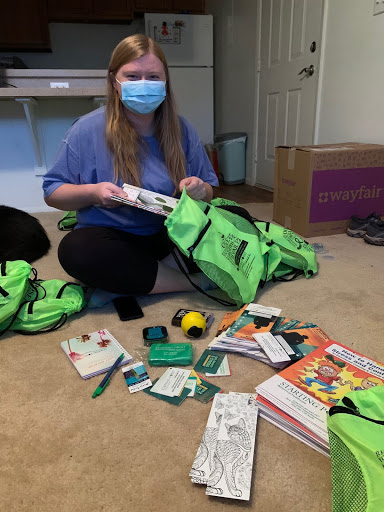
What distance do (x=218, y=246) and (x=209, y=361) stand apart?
0.36 m

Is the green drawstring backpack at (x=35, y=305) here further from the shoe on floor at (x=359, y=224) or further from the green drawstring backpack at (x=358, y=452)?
the shoe on floor at (x=359, y=224)

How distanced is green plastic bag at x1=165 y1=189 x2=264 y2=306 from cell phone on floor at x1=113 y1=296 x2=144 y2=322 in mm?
238

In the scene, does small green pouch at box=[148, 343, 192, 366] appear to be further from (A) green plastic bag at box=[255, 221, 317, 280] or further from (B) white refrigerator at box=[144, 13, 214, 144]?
(B) white refrigerator at box=[144, 13, 214, 144]

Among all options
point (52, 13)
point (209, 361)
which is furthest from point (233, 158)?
point (209, 361)

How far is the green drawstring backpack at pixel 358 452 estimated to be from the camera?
1.66 feet

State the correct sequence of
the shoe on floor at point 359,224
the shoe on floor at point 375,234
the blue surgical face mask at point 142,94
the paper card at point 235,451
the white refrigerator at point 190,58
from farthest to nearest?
1. the white refrigerator at point 190,58
2. the shoe on floor at point 359,224
3. the shoe on floor at point 375,234
4. the blue surgical face mask at point 142,94
5. the paper card at point 235,451

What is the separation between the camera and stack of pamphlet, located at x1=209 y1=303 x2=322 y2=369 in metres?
0.94

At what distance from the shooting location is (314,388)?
2.61ft

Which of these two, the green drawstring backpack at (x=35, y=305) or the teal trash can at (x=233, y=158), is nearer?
the green drawstring backpack at (x=35, y=305)

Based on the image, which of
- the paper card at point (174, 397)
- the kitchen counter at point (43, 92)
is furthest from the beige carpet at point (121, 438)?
the kitchen counter at point (43, 92)

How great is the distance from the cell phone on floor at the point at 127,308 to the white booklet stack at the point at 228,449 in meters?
0.45

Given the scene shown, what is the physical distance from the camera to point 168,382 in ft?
2.92

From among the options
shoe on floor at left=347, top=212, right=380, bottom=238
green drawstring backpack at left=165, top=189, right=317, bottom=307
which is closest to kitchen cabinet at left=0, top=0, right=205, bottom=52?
shoe on floor at left=347, top=212, right=380, bottom=238

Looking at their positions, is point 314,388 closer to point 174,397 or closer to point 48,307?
point 174,397
